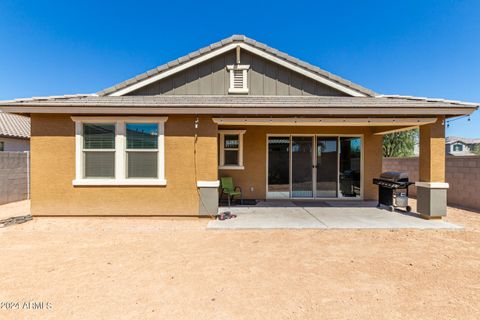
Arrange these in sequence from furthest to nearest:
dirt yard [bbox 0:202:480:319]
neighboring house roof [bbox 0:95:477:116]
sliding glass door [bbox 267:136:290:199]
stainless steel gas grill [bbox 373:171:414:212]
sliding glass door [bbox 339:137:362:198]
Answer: sliding glass door [bbox 339:137:362:198], sliding glass door [bbox 267:136:290:199], stainless steel gas grill [bbox 373:171:414:212], neighboring house roof [bbox 0:95:477:116], dirt yard [bbox 0:202:480:319]

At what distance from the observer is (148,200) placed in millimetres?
6352

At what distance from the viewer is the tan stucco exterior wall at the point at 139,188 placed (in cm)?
629

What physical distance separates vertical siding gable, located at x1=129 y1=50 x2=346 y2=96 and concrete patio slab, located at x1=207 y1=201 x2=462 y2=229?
4111 mm

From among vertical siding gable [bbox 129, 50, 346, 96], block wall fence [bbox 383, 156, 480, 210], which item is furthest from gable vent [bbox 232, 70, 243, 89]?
block wall fence [bbox 383, 156, 480, 210]

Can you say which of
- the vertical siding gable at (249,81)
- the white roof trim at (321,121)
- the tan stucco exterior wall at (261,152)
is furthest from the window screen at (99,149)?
the tan stucco exterior wall at (261,152)

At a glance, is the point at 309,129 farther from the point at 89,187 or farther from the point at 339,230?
the point at 89,187

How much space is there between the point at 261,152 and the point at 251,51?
3738 mm

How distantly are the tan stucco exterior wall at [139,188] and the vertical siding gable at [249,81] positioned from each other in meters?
2.37

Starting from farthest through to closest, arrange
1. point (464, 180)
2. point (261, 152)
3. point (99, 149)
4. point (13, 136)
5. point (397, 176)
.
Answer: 1. point (13, 136)
2. point (261, 152)
3. point (464, 180)
4. point (397, 176)
5. point (99, 149)

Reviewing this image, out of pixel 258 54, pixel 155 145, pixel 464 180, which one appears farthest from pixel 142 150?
pixel 464 180

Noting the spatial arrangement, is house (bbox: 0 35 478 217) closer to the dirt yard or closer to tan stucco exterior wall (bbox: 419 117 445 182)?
tan stucco exterior wall (bbox: 419 117 445 182)

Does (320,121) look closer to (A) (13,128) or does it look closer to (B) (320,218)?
(B) (320,218)

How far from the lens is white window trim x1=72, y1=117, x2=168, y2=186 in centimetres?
630

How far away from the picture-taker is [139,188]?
634 centimetres
